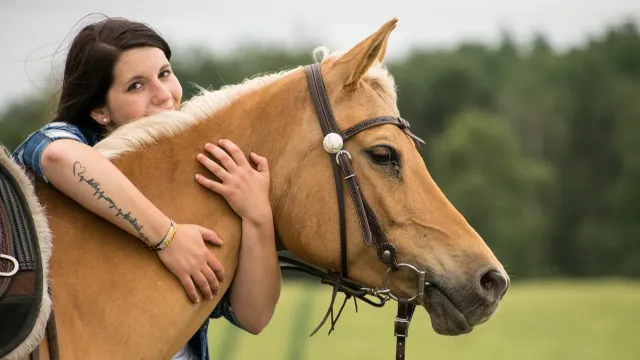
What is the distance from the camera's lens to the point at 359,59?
3410 mm

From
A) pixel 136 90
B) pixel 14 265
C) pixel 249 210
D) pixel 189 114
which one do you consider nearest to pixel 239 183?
pixel 249 210

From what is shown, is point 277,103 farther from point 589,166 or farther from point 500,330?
point 589,166

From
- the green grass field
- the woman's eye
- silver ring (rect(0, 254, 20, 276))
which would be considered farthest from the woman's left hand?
the green grass field

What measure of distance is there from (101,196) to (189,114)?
1.88ft

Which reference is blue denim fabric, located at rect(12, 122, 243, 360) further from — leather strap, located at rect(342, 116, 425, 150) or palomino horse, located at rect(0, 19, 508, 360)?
leather strap, located at rect(342, 116, 425, 150)

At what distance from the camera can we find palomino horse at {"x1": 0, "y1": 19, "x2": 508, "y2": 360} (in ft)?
10.5

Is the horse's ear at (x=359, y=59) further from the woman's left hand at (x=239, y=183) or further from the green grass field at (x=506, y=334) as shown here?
the green grass field at (x=506, y=334)

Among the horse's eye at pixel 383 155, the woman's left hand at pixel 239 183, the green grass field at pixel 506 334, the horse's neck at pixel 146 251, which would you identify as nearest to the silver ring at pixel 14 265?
the horse's neck at pixel 146 251

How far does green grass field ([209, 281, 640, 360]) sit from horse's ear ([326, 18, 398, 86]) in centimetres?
1049

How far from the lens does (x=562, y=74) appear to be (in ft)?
209

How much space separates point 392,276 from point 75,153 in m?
1.30

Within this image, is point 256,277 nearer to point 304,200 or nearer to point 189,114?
point 304,200

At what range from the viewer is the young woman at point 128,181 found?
123 inches

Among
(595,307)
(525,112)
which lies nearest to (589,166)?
(525,112)
